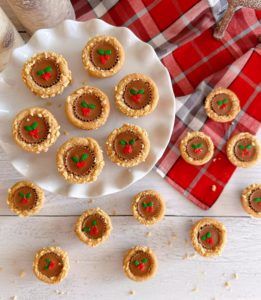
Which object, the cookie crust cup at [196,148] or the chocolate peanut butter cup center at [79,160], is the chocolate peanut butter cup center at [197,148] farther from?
the chocolate peanut butter cup center at [79,160]

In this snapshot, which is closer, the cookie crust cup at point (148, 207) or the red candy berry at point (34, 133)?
the red candy berry at point (34, 133)

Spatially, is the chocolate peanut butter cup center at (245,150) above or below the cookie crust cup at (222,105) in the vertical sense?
below

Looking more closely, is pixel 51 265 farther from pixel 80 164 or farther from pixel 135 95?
pixel 135 95

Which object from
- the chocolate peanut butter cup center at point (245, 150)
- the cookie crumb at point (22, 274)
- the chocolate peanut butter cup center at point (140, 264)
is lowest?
the chocolate peanut butter cup center at point (140, 264)

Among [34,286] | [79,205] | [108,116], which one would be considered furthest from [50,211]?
[108,116]

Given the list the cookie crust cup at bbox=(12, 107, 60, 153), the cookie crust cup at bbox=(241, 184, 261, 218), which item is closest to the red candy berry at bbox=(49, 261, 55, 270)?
the cookie crust cup at bbox=(12, 107, 60, 153)

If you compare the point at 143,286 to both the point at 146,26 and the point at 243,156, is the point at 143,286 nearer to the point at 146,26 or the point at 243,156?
the point at 243,156

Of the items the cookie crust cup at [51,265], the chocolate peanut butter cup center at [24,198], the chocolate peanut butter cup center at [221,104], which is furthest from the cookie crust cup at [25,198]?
the chocolate peanut butter cup center at [221,104]

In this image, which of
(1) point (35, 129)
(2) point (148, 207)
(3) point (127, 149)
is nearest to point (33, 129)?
(1) point (35, 129)
